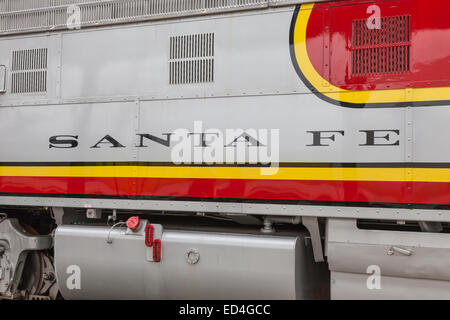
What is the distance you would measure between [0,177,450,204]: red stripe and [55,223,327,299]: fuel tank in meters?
0.37

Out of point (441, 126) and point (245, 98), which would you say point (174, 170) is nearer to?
point (245, 98)

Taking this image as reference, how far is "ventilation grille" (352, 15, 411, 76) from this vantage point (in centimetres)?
379

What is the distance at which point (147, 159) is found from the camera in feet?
14.3

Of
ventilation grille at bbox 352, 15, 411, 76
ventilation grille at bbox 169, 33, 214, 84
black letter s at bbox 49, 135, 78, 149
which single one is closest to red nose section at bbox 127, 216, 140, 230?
black letter s at bbox 49, 135, 78, 149

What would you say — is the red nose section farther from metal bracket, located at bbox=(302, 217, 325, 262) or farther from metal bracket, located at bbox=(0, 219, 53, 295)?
metal bracket, located at bbox=(302, 217, 325, 262)

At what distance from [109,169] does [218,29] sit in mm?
1661

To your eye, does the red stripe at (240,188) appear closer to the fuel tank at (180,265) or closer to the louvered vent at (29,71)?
the fuel tank at (180,265)

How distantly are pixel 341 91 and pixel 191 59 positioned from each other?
142 cm

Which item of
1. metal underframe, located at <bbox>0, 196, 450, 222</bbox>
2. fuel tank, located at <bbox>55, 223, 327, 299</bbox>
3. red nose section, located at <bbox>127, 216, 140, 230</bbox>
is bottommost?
fuel tank, located at <bbox>55, 223, 327, 299</bbox>

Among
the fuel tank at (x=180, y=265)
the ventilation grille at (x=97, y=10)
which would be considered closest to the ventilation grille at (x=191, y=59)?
the ventilation grille at (x=97, y=10)

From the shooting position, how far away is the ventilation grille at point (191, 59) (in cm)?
431
